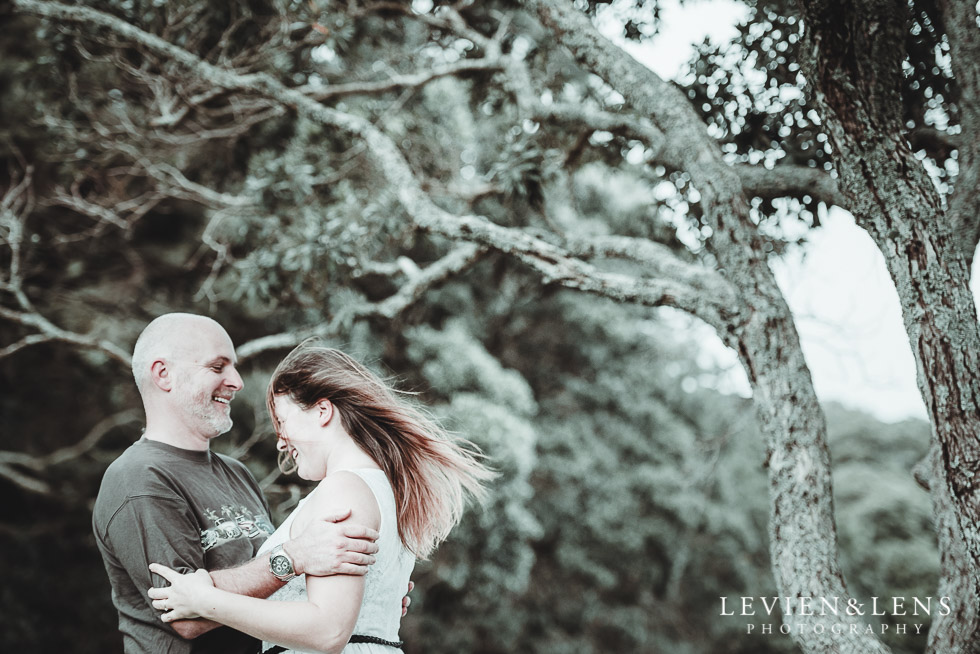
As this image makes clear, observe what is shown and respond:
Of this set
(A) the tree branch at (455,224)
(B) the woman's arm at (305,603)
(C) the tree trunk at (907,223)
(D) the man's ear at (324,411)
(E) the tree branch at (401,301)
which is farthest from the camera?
(E) the tree branch at (401,301)

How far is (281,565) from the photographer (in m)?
1.81

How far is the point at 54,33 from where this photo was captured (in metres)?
4.82

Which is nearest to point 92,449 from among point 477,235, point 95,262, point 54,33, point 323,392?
point 95,262

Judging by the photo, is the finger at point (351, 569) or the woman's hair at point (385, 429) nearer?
the finger at point (351, 569)

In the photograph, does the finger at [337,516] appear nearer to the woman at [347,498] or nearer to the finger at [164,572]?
the woman at [347,498]

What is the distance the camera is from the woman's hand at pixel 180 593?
178 cm

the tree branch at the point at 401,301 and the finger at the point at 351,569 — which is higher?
the tree branch at the point at 401,301

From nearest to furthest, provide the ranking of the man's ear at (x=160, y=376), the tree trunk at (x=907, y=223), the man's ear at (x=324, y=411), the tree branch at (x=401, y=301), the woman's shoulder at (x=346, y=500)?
the woman's shoulder at (x=346, y=500), the man's ear at (x=324, y=411), the man's ear at (x=160, y=376), the tree trunk at (x=907, y=223), the tree branch at (x=401, y=301)

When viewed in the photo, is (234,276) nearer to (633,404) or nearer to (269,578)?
(269,578)

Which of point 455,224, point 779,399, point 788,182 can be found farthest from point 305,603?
point 788,182

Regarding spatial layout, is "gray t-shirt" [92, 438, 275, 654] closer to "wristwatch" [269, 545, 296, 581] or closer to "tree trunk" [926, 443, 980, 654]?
"wristwatch" [269, 545, 296, 581]

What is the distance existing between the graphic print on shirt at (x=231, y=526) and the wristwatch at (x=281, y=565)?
31 cm

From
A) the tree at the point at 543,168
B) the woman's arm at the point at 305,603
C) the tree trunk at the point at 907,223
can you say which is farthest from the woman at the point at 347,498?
the tree trunk at the point at 907,223

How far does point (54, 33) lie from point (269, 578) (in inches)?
179
